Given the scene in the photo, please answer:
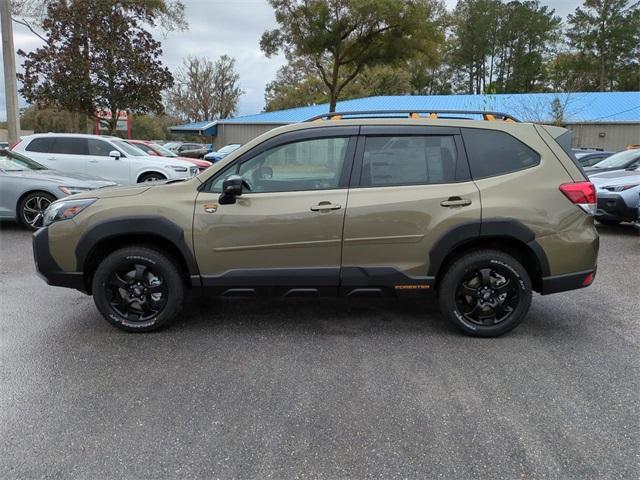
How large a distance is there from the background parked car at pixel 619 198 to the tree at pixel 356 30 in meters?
14.5

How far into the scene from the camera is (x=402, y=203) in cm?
392

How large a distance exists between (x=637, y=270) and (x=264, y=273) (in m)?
5.35

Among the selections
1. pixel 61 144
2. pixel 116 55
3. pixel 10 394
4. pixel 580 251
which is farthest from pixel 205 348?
pixel 116 55

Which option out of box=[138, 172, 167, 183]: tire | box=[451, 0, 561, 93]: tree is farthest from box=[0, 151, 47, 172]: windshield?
box=[451, 0, 561, 93]: tree

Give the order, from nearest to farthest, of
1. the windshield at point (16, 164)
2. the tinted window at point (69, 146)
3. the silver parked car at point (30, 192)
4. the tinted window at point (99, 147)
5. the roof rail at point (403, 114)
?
the roof rail at point (403, 114), the silver parked car at point (30, 192), the windshield at point (16, 164), the tinted window at point (69, 146), the tinted window at point (99, 147)

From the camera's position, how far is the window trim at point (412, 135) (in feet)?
13.1

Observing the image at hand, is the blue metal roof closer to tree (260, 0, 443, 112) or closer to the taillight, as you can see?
tree (260, 0, 443, 112)

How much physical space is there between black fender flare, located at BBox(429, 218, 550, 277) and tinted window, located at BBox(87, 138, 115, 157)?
10.1 metres

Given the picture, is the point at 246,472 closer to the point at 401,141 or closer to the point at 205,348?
the point at 205,348

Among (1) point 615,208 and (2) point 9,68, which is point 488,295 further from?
(2) point 9,68

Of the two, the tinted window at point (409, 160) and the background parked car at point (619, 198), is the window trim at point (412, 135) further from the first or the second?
the background parked car at point (619, 198)

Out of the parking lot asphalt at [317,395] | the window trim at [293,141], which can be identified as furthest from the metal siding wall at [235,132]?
the window trim at [293,141]

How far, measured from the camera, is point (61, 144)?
11609 millimetres

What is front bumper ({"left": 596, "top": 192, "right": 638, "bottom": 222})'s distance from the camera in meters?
8.57
